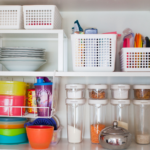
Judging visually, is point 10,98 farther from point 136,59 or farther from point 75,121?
point 136,59

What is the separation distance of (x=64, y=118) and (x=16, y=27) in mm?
709

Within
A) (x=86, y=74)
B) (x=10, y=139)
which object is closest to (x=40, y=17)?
(x=86, y=74)

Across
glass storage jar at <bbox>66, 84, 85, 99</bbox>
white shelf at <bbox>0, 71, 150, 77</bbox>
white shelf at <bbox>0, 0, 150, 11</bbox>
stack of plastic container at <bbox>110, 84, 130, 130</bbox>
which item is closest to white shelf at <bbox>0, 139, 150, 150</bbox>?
stack of plastic container at <bbox>110, 84, 130, 130</bbox>

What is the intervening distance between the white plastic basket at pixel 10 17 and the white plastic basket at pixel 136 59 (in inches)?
Answer: 26.3

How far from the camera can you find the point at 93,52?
130cm

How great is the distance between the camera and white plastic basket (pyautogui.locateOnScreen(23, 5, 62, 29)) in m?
1.33

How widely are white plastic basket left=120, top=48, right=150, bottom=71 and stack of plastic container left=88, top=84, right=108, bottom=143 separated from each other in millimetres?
205

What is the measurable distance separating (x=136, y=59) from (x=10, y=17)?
0.80 metres

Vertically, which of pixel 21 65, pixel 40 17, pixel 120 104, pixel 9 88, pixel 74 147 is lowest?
pixel 74 147

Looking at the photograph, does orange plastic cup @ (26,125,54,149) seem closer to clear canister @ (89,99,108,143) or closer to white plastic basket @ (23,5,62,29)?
clear canister @ (89,99,108,143)

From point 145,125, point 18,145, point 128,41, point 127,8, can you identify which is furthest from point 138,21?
point 18,145

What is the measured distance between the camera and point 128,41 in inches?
53.8

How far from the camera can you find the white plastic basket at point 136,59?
131cm

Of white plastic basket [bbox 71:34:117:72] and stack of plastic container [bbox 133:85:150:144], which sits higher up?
white plastic basket [bbox 71:34:117:72]
